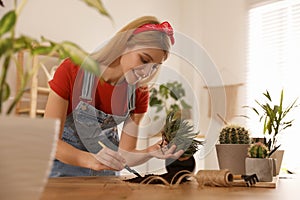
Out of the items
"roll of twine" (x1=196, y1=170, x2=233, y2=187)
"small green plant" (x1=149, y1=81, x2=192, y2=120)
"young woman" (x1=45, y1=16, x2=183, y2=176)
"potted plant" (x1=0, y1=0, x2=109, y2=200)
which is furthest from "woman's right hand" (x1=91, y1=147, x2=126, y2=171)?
"small green plant" (x1=149, y1=81, x2=192, y2=120)

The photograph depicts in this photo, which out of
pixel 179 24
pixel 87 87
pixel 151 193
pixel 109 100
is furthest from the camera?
pixel 179 24

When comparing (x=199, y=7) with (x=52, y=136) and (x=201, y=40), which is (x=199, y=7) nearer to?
(x=201, y=40)

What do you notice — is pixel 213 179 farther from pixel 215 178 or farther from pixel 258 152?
pixel 258 152

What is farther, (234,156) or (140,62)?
(140,62)

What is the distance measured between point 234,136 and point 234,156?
0.22ft

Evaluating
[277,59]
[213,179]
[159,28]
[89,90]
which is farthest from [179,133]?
[277,59]

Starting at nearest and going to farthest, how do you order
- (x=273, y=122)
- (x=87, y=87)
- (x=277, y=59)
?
(x=273, y=122) < (x=87, y=87) < (x=277, y=59)

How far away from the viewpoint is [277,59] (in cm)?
389

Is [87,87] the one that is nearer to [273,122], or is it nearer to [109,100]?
[109,100]

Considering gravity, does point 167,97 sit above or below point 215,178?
above

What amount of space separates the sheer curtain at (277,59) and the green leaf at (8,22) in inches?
134

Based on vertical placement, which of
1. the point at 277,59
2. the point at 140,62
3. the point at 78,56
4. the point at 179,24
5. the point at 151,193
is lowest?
the point at 151,193

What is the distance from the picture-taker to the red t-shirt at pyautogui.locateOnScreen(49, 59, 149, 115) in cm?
155

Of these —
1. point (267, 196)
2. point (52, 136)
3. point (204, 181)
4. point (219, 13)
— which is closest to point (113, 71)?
point (204, 181)
